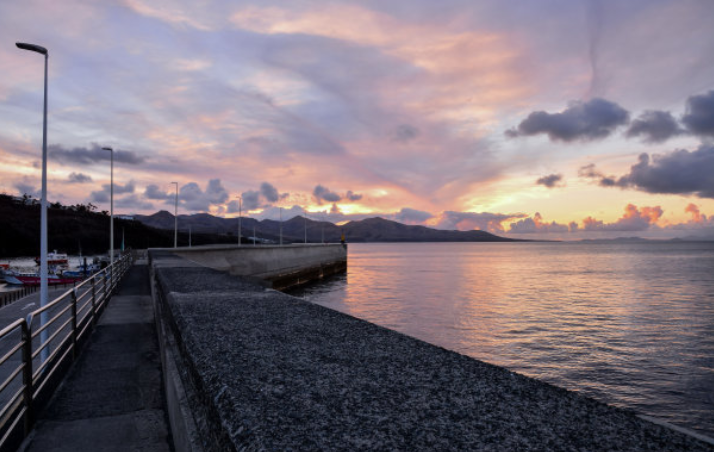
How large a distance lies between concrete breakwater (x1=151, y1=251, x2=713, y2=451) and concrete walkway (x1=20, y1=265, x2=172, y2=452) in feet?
3.73

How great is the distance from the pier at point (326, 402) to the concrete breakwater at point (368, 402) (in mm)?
10

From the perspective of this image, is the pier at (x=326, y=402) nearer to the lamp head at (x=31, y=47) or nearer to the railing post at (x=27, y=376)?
the railing post at (x=27, y=376)

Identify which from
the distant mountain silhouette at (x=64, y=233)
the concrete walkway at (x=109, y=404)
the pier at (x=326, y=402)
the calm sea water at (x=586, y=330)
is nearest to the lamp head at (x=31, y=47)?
the concrete walkway at (x=109, y=404)

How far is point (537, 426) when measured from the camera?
8.55 ft

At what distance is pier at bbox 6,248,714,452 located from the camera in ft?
8.02

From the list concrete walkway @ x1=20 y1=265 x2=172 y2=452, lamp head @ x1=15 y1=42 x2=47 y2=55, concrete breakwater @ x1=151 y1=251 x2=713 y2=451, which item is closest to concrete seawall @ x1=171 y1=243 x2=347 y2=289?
lamp head @ x1=15 y1=42 x2=47 y2=55

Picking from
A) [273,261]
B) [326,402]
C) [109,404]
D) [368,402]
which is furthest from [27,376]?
[273,261]

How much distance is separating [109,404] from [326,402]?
15.7 ft

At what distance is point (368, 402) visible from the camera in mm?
2967

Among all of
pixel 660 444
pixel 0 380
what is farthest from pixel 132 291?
pixel 660 444

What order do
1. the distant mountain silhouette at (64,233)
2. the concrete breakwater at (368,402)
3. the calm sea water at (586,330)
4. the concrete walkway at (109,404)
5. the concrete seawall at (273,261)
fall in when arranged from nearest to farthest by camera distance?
1. the concrete breakwater at (368,402)
2. the concrete walkway at (109,404)
3. the calm sea water at (586,330)
4. the concrete seawall at (273,261)
5. the distant mountain silhouette at (64,233)

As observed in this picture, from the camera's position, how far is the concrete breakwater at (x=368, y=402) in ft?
7.93

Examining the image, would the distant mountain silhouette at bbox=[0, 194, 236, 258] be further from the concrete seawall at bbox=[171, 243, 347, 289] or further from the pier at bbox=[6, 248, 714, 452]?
the pier at bbox=[6, 248, 714, 452]

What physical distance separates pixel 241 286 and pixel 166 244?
161 metres
